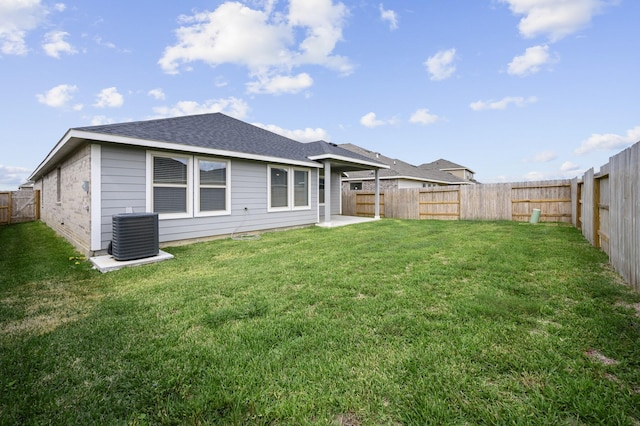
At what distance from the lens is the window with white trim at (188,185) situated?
273 inches

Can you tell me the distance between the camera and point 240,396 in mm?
1773

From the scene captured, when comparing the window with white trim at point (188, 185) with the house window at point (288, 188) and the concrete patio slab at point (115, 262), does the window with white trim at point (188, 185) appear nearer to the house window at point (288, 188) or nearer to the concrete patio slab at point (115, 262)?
the concrete patio slab at point (115, 262)

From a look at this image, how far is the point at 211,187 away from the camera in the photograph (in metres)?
7.99

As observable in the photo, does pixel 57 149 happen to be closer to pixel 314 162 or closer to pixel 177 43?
pixel 177 43

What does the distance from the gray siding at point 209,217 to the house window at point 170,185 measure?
0.27 meters

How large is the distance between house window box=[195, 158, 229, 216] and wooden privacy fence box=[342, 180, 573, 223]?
10162 mm

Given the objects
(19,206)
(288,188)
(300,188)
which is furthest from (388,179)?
(19,206)

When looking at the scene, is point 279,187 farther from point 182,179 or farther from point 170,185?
point 170,185

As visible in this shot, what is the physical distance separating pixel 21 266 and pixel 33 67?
324 inches

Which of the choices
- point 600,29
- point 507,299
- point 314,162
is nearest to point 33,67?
point 314,162

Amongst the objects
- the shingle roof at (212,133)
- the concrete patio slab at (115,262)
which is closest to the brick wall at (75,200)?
the concrete patio slab at (115,262)

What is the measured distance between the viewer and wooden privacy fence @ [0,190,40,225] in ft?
46.5

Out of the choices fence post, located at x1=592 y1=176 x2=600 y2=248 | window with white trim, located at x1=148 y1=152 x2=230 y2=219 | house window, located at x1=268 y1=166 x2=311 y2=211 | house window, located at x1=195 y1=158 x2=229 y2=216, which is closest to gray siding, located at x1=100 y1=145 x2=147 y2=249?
window with white trim, located at x1=148 y1=152 x2=230 y2=219

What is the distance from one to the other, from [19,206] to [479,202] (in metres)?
24.2
